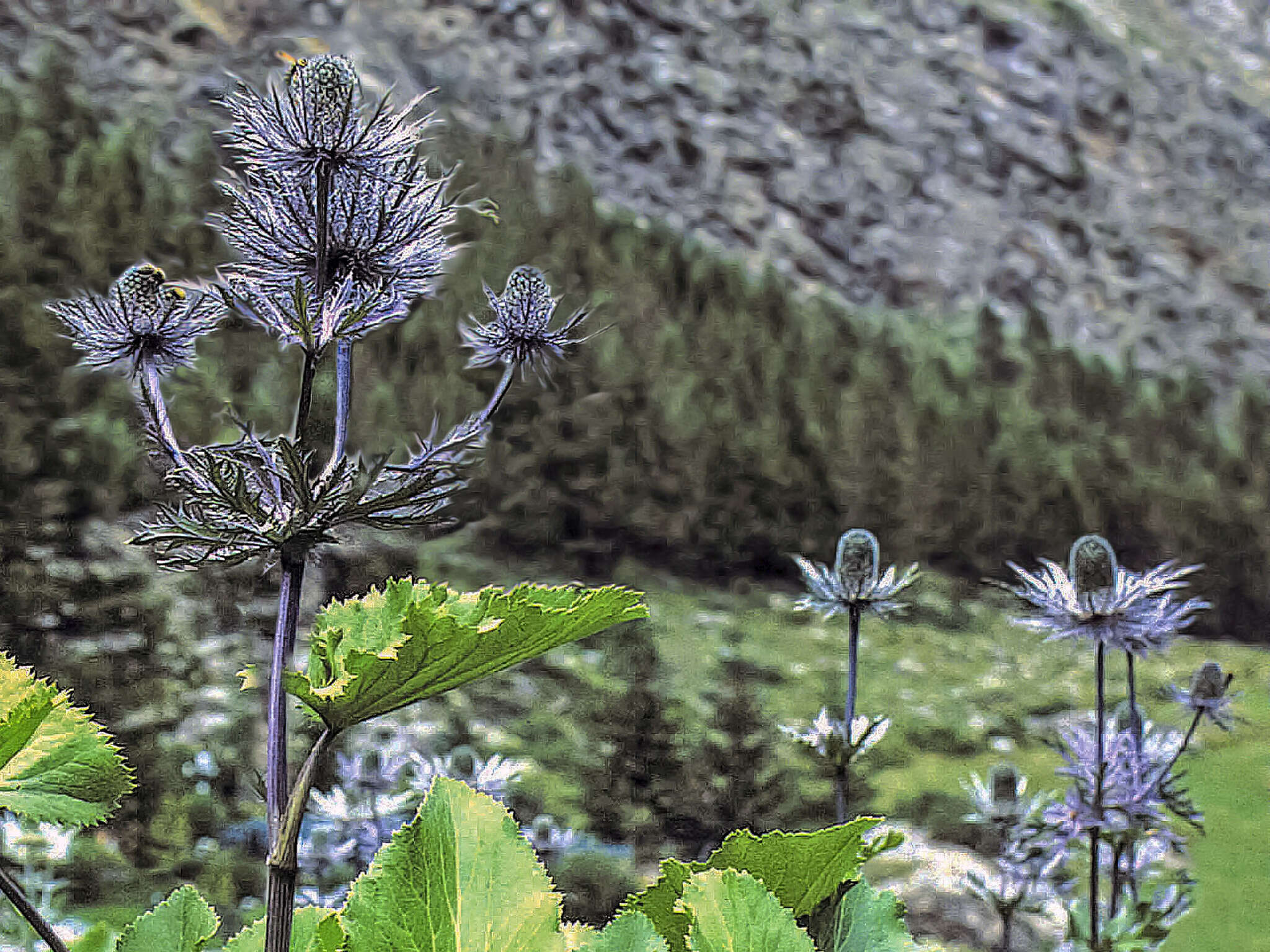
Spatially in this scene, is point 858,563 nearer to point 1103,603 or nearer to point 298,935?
point 1103,603

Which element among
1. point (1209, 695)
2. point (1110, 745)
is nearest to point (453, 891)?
point (1110, 745)

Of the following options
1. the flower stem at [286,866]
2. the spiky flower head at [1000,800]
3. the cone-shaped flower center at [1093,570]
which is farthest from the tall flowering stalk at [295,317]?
the spiky flower head at [1000,800]

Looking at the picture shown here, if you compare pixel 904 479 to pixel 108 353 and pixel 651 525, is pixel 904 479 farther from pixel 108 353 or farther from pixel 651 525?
pixel 108 353

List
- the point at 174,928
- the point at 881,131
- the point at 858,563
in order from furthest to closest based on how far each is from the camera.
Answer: the point at 881,131, the point at 858,563, the point at 174,928

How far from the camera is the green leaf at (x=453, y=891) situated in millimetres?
357

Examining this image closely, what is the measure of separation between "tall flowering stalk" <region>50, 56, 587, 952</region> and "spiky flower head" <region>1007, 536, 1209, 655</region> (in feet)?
2.16

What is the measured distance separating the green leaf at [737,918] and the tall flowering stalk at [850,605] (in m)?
0.57

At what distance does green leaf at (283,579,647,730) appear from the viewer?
1.11ft

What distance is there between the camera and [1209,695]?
126 cm

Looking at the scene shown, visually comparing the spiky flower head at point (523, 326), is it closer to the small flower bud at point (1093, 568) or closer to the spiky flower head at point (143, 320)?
the spiky flower head at point (143, 320)

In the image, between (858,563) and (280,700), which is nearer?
(280,700)

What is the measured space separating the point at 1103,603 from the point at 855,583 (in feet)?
0.69

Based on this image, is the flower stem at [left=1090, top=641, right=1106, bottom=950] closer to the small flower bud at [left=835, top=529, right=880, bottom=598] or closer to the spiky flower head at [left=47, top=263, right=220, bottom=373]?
the small flower bud at [left=835, top=529, right=880, bottom=598]

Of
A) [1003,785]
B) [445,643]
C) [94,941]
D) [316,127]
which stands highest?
[316,127]
